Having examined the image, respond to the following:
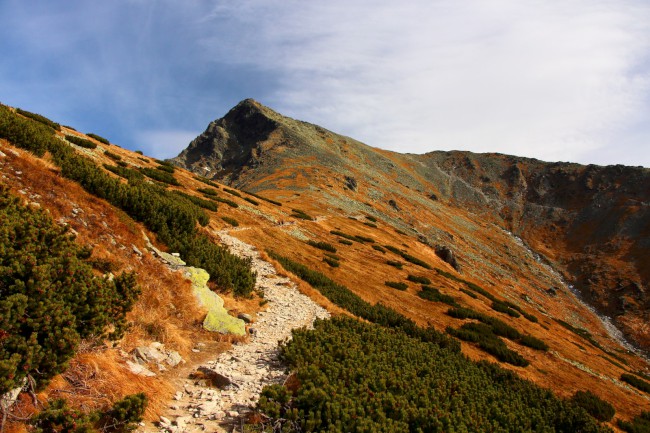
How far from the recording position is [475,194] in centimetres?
12862

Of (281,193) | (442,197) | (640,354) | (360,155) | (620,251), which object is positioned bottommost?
(640,354)

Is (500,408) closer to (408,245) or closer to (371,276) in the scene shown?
(371,276)

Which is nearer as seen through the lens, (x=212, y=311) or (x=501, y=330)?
(x=212, y=311)

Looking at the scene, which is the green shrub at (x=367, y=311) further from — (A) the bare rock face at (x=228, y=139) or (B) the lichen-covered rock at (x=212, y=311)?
(A) the bare rock face at (x=228, y=139)

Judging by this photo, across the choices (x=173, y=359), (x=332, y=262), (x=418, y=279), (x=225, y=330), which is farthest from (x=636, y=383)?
(x=173, y=359)

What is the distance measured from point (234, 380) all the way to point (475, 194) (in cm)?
13397

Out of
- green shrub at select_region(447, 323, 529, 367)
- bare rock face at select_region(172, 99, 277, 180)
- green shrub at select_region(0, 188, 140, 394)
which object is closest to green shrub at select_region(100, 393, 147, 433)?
green shrub at select_region(0, 188, 140, 394)

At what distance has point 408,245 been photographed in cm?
5088

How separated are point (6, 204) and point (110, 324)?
3.52 metres

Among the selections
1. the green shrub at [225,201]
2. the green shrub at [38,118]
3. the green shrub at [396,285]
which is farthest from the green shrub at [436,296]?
the green shrub at [38,118]

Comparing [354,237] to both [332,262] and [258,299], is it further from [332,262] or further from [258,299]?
[258,299]

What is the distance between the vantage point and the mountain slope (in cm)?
7094

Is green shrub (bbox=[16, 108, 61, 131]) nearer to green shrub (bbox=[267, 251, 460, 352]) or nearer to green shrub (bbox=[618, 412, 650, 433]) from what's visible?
green shrub (bbox=[267, 251, 460, 352])

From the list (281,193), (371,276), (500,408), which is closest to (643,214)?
(281,193)
